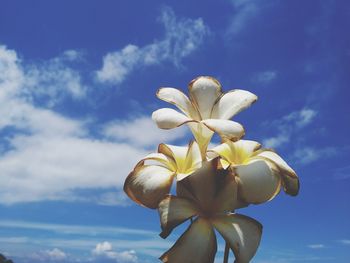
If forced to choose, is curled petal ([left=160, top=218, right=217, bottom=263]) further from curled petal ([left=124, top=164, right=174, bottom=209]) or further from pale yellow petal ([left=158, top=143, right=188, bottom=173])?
pale yellow petal ([left=158, top=143, right=188, bottom=173])

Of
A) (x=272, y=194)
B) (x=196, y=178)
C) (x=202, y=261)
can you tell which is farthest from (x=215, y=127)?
(x=202, y=261)

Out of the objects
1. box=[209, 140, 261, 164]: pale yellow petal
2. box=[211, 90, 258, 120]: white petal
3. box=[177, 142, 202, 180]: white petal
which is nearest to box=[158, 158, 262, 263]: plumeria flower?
box=[177, 142, 202, 180]: white petal

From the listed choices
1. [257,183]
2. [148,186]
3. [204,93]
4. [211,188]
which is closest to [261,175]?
[257,183]

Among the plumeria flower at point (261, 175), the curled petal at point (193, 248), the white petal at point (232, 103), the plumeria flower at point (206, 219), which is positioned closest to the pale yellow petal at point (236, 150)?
the plumeria flower at point (261, 175)

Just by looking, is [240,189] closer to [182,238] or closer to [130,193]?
[182,238]

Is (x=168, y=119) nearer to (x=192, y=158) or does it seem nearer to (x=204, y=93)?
(x=192, y=158)

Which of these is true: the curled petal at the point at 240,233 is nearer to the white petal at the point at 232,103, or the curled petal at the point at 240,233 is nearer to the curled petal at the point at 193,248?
the curled petal at the point at 193,248
